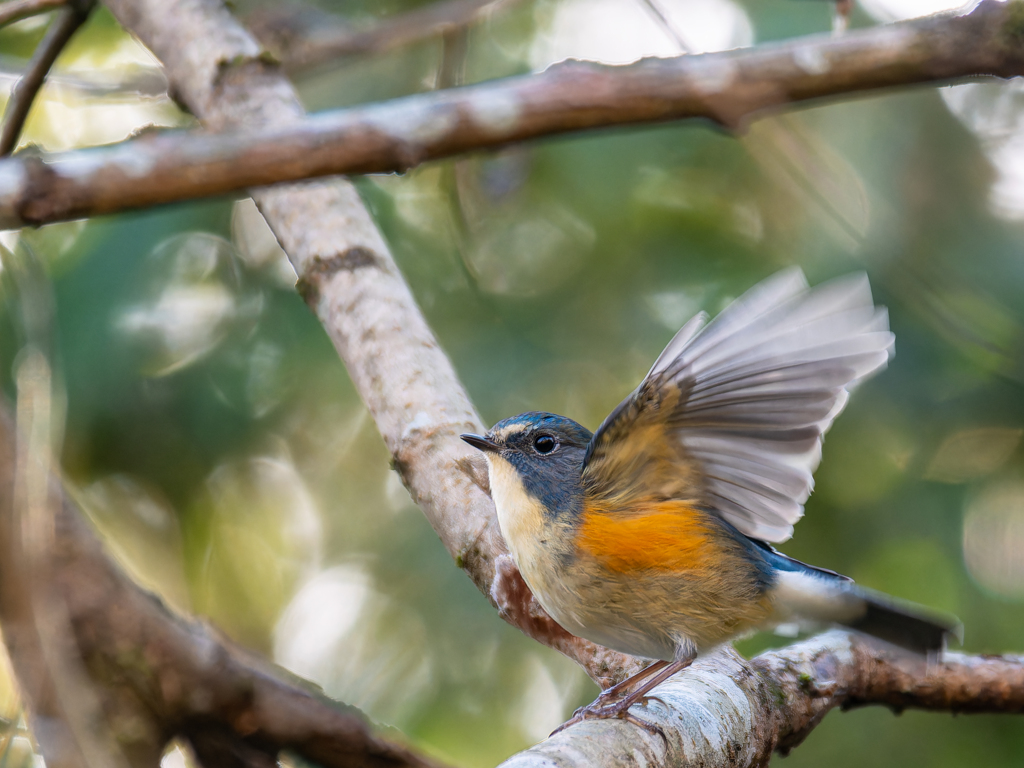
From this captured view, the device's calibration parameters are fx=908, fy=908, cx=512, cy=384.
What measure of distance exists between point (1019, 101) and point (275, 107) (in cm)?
340

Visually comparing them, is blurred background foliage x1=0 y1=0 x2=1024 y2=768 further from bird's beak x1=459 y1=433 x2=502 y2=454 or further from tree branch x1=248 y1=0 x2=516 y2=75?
bird's beak x1=459 y1=433 x2=502 y2=454

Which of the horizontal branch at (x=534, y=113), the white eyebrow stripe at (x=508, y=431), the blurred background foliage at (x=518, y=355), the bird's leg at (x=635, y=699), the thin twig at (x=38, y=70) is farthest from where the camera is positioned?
the blurred background foliage at (x=518, y=355)

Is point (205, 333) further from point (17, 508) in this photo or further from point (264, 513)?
point (17, 508)

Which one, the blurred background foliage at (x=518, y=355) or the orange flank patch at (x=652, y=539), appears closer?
the orange flank patch at (x=652, y=539)

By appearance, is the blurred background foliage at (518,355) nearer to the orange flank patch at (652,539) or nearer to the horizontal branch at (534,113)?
the orange flank patch at (652,539)

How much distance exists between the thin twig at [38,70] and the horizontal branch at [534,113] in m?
1.83

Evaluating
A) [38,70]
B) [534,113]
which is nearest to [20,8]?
[38,70]

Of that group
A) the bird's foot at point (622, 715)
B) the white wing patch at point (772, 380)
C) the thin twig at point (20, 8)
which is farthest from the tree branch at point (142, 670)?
the thin twig at point (20, 8)

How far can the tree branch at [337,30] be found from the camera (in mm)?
3729

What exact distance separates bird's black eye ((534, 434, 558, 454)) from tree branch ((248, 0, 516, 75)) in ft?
6.03

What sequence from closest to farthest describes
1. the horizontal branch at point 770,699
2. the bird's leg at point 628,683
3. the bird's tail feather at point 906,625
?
the horizontal branch at point 770,699
the bird's tail feather at point 906,625
the bird's leg at point 628,683

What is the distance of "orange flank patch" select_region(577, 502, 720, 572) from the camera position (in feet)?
7.84

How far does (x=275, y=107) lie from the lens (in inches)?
114

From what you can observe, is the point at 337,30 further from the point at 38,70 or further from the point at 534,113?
the point at 534,113
